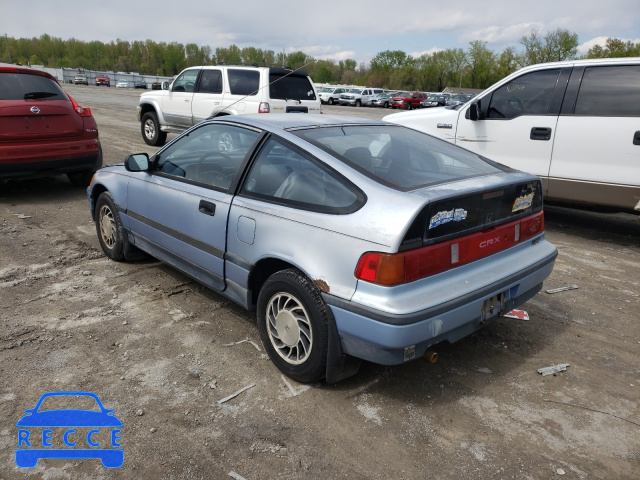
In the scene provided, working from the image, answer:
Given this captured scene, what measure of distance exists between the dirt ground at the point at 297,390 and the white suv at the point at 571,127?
5.09 ft

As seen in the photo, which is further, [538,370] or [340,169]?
[538,370]

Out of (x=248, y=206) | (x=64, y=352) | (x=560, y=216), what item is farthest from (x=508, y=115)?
(x=64, y=352)

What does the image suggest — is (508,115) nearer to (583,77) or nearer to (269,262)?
(583,77)

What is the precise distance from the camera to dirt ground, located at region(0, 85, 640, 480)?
249 centimetres

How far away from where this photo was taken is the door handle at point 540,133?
6249 millimetres

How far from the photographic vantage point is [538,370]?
3330mm

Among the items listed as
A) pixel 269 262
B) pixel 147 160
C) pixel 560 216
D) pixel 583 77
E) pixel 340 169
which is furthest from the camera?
pixel 560 216

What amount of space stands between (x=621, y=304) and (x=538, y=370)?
160cm

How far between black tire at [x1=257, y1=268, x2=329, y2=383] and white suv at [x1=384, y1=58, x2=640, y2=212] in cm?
447

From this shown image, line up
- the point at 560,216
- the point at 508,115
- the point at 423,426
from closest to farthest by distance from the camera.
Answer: the point at 423,426, the point at 508,115, the point at 560,216

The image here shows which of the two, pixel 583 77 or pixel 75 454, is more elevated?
pixel 583 77

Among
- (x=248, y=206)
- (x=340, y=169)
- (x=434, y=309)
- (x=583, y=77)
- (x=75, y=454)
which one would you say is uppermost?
(x=583, y=77)

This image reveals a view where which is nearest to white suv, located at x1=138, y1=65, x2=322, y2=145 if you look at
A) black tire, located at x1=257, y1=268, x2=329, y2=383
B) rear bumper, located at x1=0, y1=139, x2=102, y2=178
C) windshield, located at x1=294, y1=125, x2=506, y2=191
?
rear bumper, located at x1=0, y1=139, x2=102, y2=178

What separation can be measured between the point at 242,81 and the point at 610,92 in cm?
727
